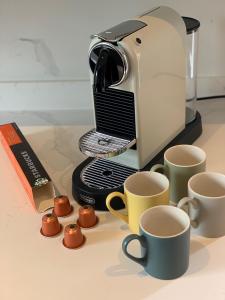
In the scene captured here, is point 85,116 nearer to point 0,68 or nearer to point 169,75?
point 0,68

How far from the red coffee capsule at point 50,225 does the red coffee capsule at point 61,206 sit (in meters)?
0.03

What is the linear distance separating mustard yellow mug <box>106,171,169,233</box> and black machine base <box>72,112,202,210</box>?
48 mm

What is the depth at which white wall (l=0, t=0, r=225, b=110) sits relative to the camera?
47.6 inches

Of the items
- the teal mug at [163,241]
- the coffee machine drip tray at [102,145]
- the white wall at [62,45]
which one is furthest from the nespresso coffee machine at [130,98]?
the white wall at [62,45]

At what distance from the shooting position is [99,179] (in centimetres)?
94

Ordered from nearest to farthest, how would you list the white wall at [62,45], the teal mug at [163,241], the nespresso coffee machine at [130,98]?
the teal mug at [163,241] → the nespresso coffee machine at [130,98] → the white wall at [62,45]

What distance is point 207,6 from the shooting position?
46.8 inches

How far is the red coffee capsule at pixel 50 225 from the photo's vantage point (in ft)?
2.82

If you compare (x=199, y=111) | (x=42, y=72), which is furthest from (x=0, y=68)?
(x=199, y=111)

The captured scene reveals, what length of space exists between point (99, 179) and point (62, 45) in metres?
0.46

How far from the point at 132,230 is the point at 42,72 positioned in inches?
23.6

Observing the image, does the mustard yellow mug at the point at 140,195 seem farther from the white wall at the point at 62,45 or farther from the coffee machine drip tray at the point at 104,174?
the white wall at the point at 62,45

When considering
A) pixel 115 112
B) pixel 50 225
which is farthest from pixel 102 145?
pixel 50 225

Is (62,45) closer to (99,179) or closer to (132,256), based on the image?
(99,179)
